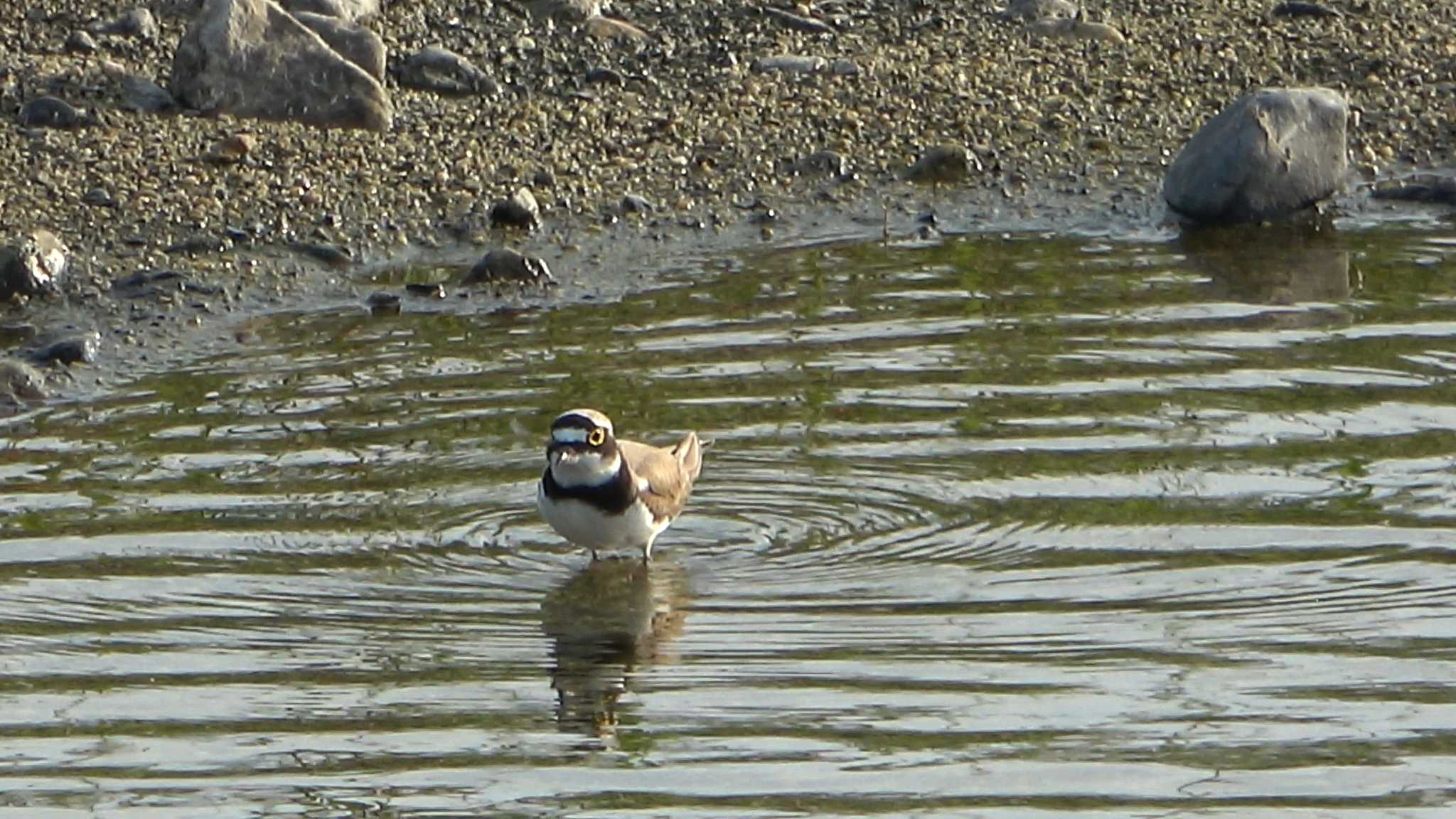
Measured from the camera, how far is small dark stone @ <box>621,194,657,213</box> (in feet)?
40.7

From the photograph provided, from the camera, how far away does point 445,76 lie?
13.4 metres

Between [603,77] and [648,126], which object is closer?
[648,126]

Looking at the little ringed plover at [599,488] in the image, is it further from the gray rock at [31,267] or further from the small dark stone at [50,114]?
the small dark stone at [50,114]

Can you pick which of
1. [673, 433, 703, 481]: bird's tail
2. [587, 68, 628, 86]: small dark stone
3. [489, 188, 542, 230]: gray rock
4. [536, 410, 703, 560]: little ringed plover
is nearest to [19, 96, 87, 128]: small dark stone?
[489, 188, 542, 230]: gray rock

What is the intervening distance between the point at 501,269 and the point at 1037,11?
446cm

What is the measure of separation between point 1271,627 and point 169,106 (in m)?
→ 6.87

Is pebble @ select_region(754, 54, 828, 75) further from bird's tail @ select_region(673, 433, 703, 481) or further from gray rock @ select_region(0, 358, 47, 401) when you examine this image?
bird's tail @ select_region(673, 433, 703, 481)

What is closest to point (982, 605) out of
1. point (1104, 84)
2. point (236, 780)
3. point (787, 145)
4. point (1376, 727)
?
point (1376, 727)

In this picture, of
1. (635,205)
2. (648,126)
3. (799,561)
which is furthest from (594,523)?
(648,126)

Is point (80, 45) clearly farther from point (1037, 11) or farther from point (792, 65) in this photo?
point (1037, 11)

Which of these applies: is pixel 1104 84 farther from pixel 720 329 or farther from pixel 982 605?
pixel 982 605

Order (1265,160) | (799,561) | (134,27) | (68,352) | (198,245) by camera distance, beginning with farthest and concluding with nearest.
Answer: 1. (134,27)
2. (1265,160)
3. (198,245)
4. (68,352)
5. (799,561)

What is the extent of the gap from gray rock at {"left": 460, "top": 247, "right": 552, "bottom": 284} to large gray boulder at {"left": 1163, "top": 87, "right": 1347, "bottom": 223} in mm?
3084

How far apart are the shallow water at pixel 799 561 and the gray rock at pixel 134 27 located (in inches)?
114
